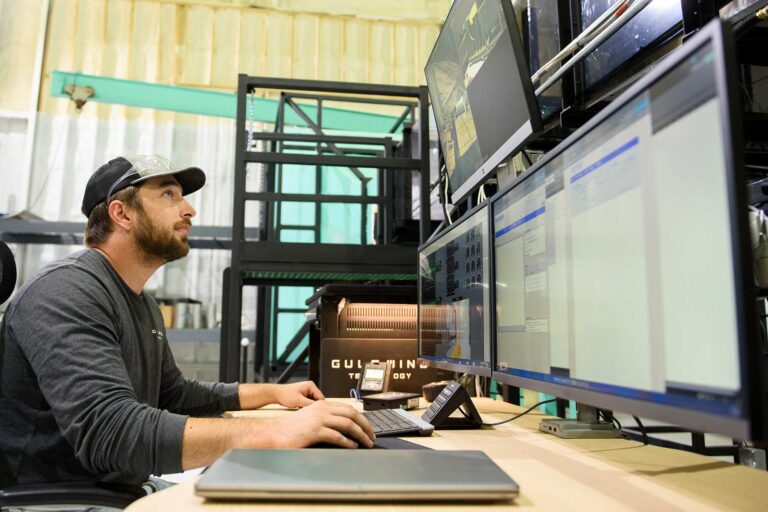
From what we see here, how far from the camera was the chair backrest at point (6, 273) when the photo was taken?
3.87ft

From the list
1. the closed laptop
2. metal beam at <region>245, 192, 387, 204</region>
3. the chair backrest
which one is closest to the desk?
the closed laptop

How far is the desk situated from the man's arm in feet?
0.64

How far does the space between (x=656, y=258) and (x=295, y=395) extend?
3.63 feet

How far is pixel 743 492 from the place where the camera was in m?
0.67

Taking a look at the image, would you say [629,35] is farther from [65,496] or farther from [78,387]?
[65,496]

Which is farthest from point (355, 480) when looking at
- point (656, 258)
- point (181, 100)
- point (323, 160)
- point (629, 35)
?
point (181, 100)

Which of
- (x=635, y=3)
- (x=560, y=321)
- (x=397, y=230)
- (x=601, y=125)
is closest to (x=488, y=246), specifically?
(x=560, y=321)

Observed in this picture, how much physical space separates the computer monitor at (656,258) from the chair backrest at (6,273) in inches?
40.7

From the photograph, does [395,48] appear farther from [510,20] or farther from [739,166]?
[739,166]

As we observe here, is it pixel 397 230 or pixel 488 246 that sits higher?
pixel 397 230

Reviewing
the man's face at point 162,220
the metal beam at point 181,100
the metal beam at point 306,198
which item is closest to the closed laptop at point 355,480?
the man's face at point 162,220

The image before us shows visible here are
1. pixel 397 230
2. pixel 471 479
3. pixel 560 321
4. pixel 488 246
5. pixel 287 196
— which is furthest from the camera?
pixel 397 230

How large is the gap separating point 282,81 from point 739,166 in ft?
7.35

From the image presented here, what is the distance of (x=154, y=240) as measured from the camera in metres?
1.44
